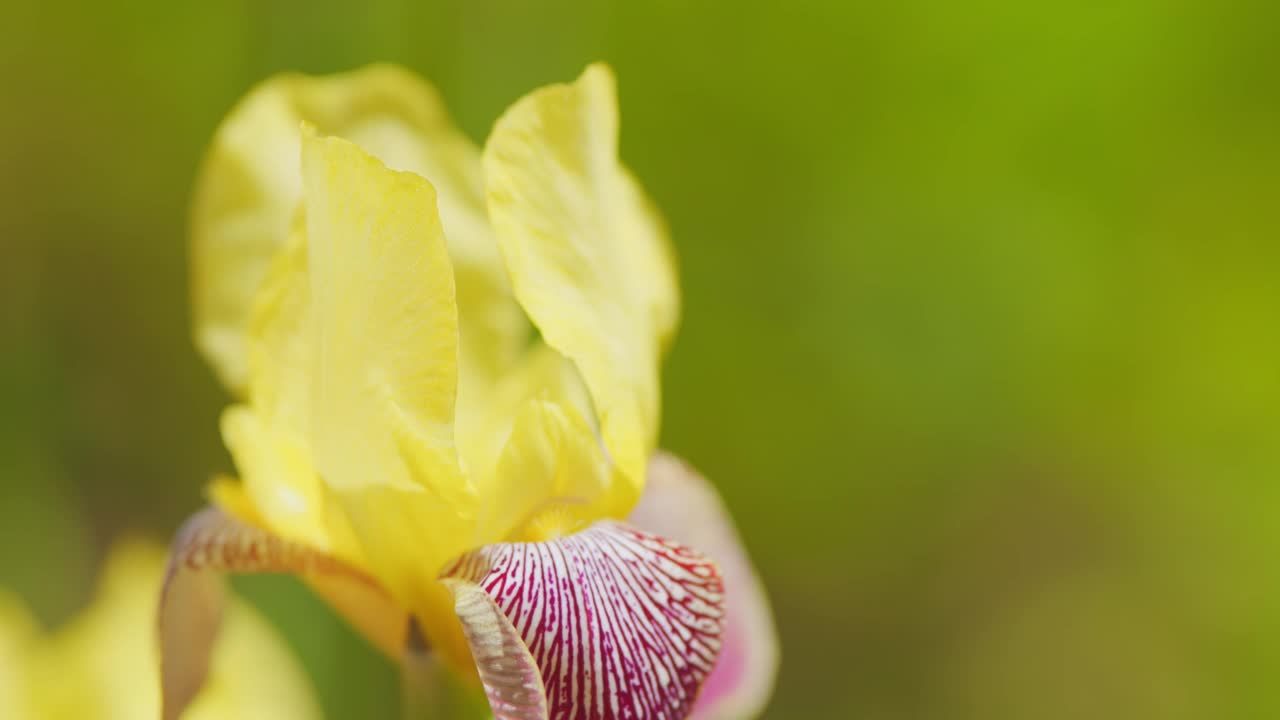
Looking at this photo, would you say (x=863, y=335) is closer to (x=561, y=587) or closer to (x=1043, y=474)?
(x=1043, y=474)

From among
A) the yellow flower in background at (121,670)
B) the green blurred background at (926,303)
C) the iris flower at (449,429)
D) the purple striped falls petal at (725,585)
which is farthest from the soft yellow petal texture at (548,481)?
the green blurred background at (926,303)

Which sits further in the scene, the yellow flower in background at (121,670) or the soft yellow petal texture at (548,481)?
the yellow flower in background at (121,670)

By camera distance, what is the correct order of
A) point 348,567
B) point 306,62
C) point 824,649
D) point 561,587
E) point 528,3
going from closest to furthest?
point 561,587, point 348,567, point 306,62, point 528,3, point 824,649

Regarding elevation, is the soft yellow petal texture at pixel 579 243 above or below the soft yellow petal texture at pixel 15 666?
above

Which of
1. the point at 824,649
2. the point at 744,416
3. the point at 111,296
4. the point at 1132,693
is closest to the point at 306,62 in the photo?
the point at 111,296

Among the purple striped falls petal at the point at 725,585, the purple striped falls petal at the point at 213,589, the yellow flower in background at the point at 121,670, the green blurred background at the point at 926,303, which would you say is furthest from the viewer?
the green blurred background at the point at 926,303

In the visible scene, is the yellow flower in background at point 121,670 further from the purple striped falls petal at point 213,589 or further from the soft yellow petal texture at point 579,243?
the soft yellow petal texture at point 579,243
